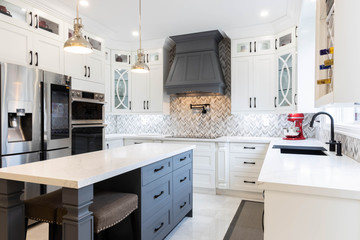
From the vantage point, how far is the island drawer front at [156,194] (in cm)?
204

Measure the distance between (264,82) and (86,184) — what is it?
3.34 metres

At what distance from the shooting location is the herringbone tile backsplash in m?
4.23

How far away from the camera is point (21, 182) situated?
1.64 meters

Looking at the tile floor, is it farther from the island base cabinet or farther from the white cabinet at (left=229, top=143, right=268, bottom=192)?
the island base cabinet

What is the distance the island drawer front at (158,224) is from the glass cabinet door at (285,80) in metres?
2.42

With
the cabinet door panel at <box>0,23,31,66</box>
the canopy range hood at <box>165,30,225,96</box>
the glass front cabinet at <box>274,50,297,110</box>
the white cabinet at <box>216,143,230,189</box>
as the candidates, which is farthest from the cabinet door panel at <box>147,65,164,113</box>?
the cabinet door panel at <box>0,23,31,66</box>

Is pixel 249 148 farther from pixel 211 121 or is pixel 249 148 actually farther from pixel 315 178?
pixel 315 178

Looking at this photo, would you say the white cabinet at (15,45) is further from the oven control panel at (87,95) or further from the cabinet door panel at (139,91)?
the cabinet door panel at (139,91)

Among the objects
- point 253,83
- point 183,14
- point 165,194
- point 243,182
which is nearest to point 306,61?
point 253,83

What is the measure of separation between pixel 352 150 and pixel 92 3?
3347 mm

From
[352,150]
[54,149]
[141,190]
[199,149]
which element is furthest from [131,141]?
[352,150]

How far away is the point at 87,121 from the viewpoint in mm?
3654

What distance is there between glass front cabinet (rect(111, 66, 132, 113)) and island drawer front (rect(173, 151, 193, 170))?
2246 mm

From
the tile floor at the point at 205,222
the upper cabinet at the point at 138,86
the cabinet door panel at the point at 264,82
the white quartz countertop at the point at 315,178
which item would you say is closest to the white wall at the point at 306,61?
the cabinet door panel at the point at 264,82
